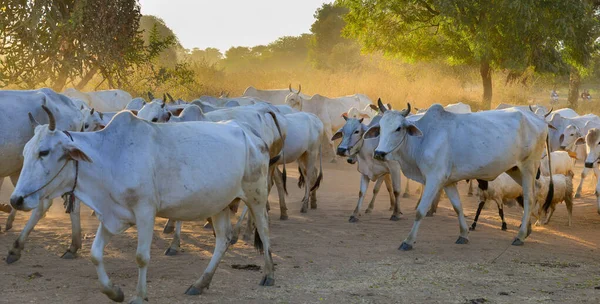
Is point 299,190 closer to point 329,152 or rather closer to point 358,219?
point 358,219

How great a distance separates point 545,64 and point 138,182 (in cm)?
2311

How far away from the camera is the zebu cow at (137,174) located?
17.8 ft

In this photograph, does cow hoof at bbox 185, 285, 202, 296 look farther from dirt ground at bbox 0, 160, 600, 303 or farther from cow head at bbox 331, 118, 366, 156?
cow head at bbox 331, 118, 366, 156

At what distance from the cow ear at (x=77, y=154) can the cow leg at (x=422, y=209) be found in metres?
4.45

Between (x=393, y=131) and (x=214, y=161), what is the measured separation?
3392mm

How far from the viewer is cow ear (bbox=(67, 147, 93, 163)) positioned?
5430mm

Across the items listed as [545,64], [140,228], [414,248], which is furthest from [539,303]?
[545,64]

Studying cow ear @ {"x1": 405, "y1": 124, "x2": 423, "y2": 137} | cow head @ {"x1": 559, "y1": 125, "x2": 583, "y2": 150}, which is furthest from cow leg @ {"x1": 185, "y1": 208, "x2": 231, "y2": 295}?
cow head @ {"x1": 559, "y1": 125, "x2": 583, "y2": 150}

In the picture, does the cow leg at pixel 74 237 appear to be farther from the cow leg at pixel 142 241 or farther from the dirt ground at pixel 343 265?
the cow leg at pixel 142 241

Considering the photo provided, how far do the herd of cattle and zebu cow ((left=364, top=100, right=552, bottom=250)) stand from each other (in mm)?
15

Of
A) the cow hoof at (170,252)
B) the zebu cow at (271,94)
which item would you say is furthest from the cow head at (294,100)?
the cow hoof at (170,252)

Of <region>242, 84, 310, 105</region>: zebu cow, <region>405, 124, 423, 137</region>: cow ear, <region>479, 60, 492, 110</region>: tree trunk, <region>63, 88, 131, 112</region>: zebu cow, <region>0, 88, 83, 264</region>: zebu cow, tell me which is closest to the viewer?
<region>0, 88, 83, 264</region>: zebu cow

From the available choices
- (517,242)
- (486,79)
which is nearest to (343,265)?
(517,242)

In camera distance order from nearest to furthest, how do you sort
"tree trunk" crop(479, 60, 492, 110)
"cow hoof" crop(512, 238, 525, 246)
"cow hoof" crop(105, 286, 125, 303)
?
"cow hoof" crop(105, 286, 125, 303), "cow hoof" crop(512, 238, 525, 246), "tree trunk" crop(479, 60, 492, 110)
